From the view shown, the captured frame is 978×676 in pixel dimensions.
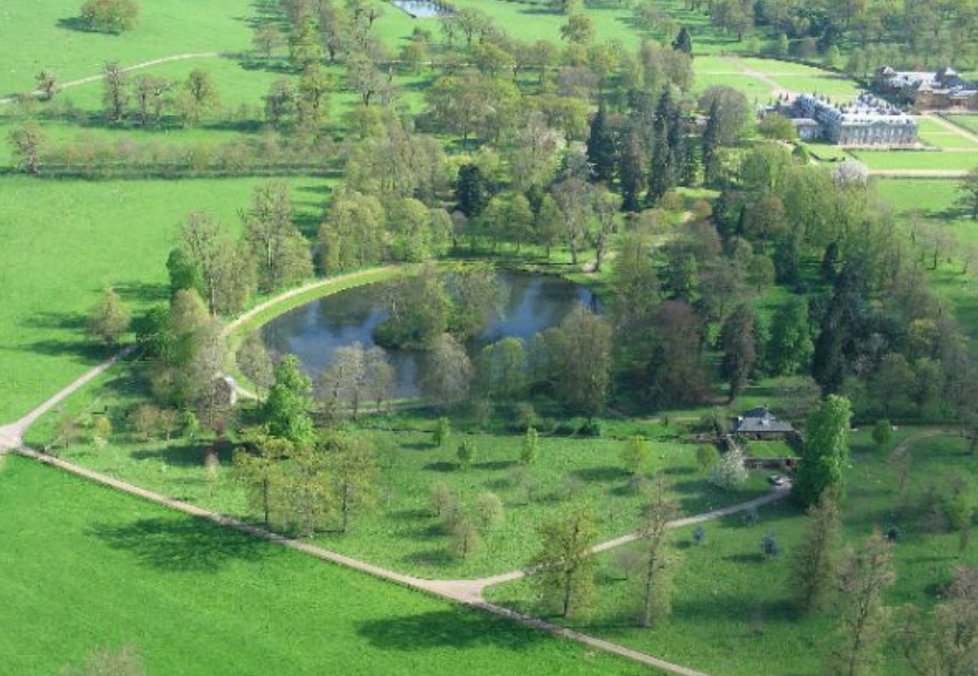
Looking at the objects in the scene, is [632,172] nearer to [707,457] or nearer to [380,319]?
[380,319]

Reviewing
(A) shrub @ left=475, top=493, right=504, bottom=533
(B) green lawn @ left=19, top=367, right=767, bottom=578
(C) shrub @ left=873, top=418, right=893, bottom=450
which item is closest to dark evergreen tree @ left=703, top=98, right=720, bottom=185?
(B) green lawn @ left=19, top=367, right=767, bottom=578

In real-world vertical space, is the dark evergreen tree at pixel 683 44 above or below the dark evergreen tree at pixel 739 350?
above

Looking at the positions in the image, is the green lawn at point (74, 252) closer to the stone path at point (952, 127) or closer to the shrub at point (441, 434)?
the shrub at point (441, 434)

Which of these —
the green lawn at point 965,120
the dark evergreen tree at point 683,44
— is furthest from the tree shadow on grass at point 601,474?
the dark evergreen tree at point 683,44

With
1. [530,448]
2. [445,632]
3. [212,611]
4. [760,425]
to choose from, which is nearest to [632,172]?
[760,425]

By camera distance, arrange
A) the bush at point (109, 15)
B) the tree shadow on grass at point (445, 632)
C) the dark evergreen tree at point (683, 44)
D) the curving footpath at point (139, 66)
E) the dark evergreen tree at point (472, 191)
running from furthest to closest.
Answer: the dark evergreen tree at point (683, 44) → the bush at point (109, 15) → the curving footpath at point (139, 66) → the dark evergreen tree at point (472, 191) → the tree shadow on grass at point (445, 632)

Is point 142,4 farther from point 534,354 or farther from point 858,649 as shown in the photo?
point 858,649

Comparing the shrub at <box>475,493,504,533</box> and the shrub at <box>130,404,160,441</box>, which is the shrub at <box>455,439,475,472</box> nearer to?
the shrub at <box>475,493,504,533</box>
